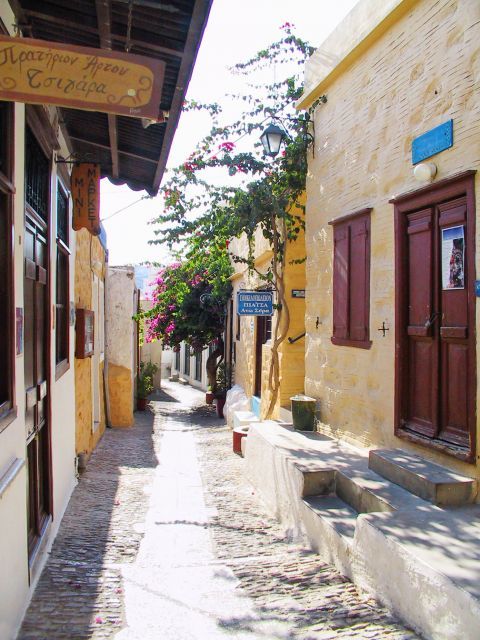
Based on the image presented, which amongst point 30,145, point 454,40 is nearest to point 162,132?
point 30,145

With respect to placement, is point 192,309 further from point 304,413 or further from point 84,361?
point 304,413

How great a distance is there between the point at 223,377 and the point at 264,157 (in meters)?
8.66

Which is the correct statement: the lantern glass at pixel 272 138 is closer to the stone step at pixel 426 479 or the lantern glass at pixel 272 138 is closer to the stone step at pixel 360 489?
the stone step at pixel 360 489

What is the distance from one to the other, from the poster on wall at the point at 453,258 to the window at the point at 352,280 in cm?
132

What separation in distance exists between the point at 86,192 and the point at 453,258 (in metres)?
3.85

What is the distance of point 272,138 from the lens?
290 inches

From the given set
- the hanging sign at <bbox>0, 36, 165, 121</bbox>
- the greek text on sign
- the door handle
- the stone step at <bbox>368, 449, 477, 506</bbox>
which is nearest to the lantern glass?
the greek text on sign

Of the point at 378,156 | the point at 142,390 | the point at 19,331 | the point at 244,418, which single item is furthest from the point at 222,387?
the point at 19,331

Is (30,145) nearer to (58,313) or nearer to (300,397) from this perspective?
(58,313)

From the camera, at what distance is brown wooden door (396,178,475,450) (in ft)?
14.2

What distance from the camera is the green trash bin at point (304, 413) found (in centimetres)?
694

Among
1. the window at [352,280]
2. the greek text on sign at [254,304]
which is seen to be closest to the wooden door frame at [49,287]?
the window at [352,280]

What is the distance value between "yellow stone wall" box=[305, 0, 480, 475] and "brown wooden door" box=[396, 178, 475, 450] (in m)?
0.18

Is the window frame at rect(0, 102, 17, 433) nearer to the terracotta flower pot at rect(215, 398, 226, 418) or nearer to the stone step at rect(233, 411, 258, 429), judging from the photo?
the stone step at rect(233, 411, 258, 429)
